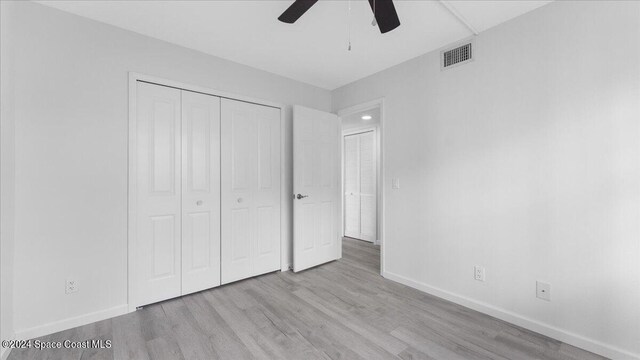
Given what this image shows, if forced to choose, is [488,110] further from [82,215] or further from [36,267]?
[36,267]

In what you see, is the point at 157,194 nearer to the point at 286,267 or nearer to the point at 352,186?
the point at 286,267

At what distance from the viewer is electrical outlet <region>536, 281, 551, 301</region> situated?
1972 mm

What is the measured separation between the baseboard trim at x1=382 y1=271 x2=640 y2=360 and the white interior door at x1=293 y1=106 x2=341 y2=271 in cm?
125

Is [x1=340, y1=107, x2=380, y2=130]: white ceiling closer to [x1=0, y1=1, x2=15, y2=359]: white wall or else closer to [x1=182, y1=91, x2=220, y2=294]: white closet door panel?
[x1=182, y1=91, x2=220, y2=294]: white closet door panel

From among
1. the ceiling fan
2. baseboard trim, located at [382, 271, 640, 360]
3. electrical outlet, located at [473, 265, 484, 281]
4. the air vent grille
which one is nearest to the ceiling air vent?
the air vent grille

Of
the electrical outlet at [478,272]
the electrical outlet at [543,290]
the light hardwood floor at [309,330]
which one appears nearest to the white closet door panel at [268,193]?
the light hardwood floor at [309,330]

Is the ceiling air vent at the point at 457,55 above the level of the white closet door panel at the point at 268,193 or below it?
above

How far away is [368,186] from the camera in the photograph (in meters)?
5.08

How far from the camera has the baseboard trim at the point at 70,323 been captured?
1.88 metres

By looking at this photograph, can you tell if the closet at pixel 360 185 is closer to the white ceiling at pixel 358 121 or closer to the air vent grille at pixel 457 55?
the white ceiling at pixel 358 121

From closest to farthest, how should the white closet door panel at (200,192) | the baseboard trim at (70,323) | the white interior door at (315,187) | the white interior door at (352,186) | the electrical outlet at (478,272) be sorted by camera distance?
the baseboard trim at (70,323) < the electrical outlet at (478,272) < the white closet door panel at (200,192) < the white interior door at (315,187) < the white interior door at (352,186)

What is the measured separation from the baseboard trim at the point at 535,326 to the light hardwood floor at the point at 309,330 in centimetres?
5

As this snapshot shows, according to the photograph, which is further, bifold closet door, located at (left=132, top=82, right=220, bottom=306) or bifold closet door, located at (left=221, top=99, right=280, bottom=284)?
bifold closet door, located at (left=221, top=99, right=280, bottom=284)

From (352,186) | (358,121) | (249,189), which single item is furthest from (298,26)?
(352,186)
